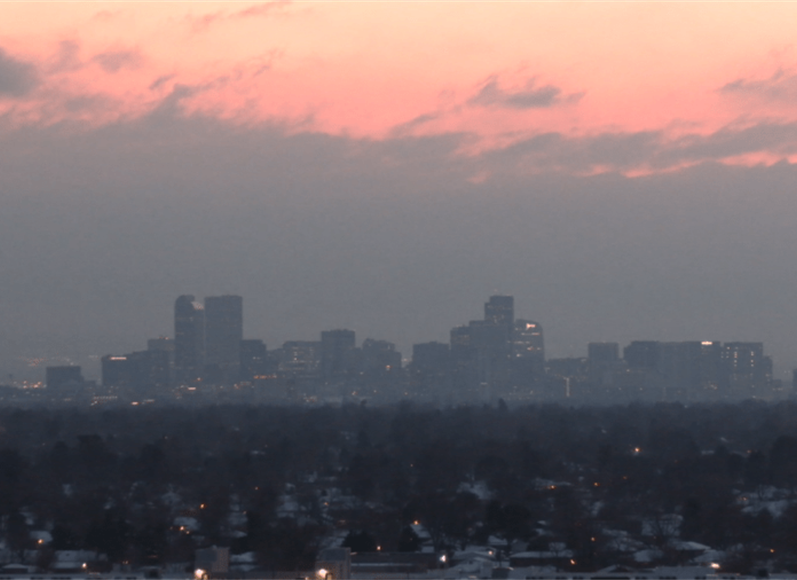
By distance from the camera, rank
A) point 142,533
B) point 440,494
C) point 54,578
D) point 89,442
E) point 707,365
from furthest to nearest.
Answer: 1. point 707,365
2. point 89,442
3. point 440,494
4. point 142,533
5. point 54,578

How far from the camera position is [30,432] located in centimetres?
8200

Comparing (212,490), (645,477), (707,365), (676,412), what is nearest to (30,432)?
(212,490)

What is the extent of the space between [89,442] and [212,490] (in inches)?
504

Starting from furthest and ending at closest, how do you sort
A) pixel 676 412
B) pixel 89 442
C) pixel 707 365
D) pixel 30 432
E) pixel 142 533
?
pixel 707 365 → pixel 676 412 → pixel 30 432 → pixel 89 442 → pixel 142 533

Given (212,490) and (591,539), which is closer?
(591,539)

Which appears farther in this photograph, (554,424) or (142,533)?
(554,424)

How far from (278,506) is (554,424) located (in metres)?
47.2

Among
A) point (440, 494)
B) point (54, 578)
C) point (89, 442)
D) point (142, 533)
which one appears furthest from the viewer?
point (89, 442)

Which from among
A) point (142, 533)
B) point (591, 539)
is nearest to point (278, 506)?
point (142, 533)

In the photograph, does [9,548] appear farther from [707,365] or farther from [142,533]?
[707,365]

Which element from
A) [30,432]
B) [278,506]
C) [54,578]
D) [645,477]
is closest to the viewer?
[54,578]

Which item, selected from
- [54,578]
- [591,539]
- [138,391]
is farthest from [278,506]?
[138,391]

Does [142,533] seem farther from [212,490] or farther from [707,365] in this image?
[707,365]

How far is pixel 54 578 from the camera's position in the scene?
914 inches
